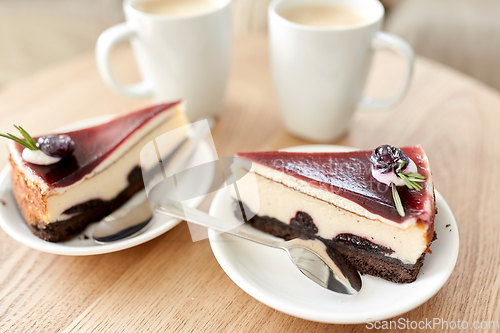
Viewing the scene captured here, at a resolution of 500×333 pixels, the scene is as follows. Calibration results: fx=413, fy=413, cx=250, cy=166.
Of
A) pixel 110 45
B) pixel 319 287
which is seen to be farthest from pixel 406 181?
pixel 110 45

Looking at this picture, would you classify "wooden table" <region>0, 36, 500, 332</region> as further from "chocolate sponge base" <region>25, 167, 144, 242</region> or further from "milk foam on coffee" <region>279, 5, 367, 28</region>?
"milk foam on coffee" <region>279, 5, 367, 28</region>

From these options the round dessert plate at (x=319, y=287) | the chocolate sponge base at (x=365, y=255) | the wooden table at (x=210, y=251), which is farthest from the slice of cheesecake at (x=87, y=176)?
the chocolate sponge base at (x=365, y=255)

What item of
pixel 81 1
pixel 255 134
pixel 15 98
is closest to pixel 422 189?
pixel 255 134

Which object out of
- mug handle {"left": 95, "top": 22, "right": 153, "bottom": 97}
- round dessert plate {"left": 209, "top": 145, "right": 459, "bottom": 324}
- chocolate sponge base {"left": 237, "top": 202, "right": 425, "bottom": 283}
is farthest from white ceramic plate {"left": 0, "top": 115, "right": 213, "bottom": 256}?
mug handle {"left": 95, "top": 22, "right": 153, "bottom": 97}

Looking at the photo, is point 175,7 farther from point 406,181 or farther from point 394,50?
point 406,181

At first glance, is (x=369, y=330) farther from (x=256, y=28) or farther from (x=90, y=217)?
(x=256, y=28)

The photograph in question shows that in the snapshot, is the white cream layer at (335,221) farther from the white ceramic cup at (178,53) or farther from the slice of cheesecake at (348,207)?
the white ceramic cup at (178,53)
